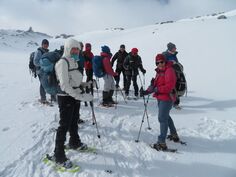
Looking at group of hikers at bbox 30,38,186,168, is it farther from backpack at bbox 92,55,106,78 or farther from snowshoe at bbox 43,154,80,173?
backpack at bbox 92,55,106,78

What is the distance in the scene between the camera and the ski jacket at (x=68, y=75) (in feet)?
17.9

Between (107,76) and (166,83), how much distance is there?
13.3 ft

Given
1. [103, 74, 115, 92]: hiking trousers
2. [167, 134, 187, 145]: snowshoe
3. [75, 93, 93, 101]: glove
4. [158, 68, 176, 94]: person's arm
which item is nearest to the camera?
[75, 93, 93, 101]: glove

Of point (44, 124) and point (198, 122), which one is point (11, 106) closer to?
point (44, 124)

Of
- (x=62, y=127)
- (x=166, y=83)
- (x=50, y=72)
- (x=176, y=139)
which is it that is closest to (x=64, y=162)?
(x=62, y=127)

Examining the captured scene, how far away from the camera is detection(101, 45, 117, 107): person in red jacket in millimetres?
9727

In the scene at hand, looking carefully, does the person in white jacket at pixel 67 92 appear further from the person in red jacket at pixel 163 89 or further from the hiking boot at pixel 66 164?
the person in red jacket at pixel 163 89

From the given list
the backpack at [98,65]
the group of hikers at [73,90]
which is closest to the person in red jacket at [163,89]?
the group of hikers at [73,90]

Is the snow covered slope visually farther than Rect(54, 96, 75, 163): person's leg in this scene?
Yes

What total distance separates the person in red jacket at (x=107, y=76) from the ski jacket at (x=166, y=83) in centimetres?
343

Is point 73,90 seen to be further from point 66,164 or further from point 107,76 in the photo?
point 107,76

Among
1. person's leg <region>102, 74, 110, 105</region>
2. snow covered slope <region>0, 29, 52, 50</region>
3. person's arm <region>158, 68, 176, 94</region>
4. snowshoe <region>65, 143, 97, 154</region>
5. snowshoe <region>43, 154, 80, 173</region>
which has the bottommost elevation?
snowshoe <region>43, 154, 80, 173</region>

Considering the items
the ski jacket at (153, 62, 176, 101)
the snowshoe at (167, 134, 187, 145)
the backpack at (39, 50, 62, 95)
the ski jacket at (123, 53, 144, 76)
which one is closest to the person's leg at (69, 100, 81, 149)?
the backpack at (39, 50, 62, 95)

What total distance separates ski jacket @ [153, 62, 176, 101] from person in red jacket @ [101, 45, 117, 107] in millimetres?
3431
